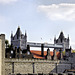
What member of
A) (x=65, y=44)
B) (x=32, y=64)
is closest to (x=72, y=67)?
(x=32, y=64)

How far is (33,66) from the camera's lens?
198ft

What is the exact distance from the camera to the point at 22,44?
11575 centimetres

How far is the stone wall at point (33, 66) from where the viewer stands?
56131mm

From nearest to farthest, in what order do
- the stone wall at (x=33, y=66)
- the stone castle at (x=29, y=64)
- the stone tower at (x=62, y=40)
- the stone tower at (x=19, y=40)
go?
the stone castle at (x=29, y=64) → the stone wall at (x=33, y=66) → the stone tower at (x=19, y=40) → the stone tower at (x=62, y=40)

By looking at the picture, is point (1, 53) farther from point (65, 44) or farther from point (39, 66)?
point (65, 44)

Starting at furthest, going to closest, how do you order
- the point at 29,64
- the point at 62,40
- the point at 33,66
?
the point at 62,40 < the point at 33,66 < the point at 29,64

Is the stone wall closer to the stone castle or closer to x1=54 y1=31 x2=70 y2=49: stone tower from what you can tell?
the stone castle

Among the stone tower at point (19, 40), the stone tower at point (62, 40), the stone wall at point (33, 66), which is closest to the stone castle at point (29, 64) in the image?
the stone wall at point (33, 66)

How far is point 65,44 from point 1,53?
10006cm

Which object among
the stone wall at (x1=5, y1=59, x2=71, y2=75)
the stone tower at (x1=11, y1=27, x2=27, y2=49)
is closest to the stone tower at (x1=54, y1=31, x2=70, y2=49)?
the stone tower at (x1=11, y1=27, x2=27, y2=49)

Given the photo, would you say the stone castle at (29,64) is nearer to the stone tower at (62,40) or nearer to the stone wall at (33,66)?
the stone wall at (33,66)

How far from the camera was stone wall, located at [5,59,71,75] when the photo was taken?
56.1 m

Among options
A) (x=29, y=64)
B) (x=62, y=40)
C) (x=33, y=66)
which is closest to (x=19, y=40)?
(x=62, y=40)

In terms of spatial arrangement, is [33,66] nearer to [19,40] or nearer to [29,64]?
[29,64]
